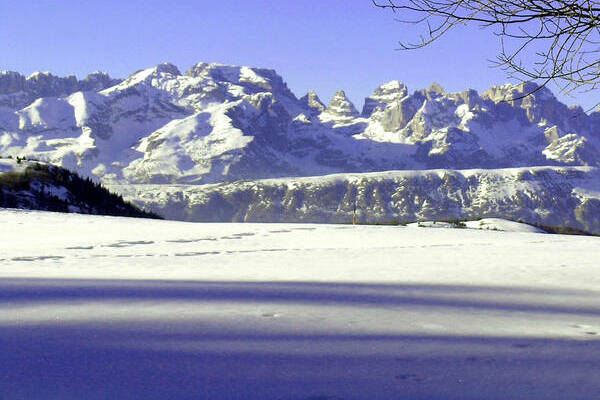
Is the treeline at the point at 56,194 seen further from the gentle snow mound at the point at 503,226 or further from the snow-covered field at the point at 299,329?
the snow-covered field at the point at 299,329

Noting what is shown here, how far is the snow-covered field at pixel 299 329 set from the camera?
2.61 m

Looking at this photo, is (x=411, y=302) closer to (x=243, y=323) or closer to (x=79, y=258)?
(x=243, y=323)

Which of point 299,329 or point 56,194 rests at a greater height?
point 56,194

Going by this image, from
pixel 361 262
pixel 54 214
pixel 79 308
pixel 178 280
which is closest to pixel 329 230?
pixel 361 262

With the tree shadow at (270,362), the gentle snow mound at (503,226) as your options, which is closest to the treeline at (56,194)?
the gentle snow mound at (503,226)

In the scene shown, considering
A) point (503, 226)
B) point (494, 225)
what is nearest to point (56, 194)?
point (494, 225)

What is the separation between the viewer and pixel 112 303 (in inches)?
190

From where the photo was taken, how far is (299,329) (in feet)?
12.3

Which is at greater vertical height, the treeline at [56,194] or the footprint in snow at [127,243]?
the treeline at [56,194]

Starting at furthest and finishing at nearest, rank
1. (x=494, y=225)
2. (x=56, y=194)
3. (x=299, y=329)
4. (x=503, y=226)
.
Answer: (x=494, y=225) < (x=503, y=226) < (x=56, y=194) < (x=299, y=329)

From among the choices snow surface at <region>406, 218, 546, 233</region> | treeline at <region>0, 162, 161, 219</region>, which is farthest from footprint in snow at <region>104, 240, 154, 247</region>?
snow surface at <region>406, 218, 546, 233</region>

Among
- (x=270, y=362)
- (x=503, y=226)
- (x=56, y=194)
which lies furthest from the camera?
(x=503, y=226)

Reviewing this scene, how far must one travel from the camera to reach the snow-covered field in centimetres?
261

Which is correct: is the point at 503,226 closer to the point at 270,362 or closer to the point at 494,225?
the point at 494,225
